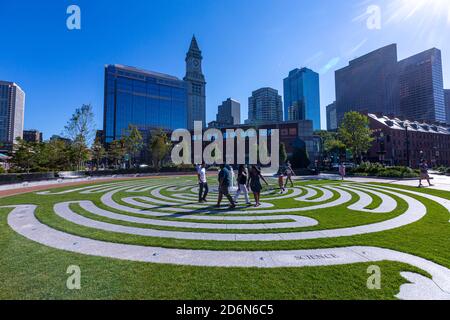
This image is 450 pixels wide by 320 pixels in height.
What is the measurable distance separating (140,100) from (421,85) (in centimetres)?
12514

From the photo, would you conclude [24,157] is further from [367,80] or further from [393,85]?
[393,85]

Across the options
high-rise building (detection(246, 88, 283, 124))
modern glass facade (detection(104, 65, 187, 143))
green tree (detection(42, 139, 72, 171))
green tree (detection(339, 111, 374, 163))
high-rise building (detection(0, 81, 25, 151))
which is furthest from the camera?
high-rise building (detection(246, 88, 283, 124))

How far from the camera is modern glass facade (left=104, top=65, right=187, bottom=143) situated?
11500 centimetres

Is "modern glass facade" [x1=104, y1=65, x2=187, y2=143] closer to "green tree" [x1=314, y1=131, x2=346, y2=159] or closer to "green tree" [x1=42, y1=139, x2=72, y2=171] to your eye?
"green tree" [x1=42, y1=139, x2=72, y2=171]

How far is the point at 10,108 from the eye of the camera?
287 ft

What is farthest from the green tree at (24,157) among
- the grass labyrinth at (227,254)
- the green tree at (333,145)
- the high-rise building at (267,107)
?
the high-rise building at (267,107)

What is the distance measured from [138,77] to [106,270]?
13793cm

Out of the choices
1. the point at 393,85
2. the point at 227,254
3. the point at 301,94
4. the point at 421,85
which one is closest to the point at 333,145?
the point at 393,85

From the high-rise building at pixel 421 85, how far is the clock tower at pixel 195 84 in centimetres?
12434

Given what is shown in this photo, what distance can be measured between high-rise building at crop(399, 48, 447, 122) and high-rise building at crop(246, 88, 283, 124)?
176ft

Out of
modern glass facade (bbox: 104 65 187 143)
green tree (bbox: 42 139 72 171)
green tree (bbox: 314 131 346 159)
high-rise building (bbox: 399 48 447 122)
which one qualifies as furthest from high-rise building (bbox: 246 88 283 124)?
green tree (bbox: 42 139 72 171)
